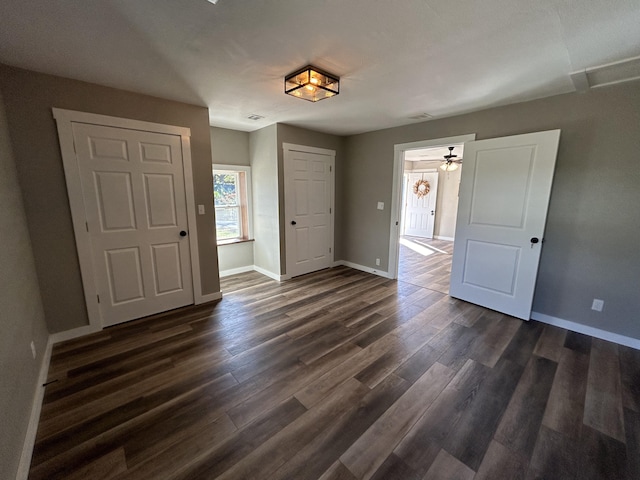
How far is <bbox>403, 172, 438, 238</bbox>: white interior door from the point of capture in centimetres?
780

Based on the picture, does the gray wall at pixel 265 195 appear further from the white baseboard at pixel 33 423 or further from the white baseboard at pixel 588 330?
the white baseboard at pixel 588 330

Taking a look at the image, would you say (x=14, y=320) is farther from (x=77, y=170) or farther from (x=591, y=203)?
(x=591, y=203)

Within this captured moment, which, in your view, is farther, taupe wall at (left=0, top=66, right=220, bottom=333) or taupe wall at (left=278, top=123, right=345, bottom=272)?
taupe wall at (left=278, top=123, right=345, bottom=272)

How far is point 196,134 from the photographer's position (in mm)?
3084

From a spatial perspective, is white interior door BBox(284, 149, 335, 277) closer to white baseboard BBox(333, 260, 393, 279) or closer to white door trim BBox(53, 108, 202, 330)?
white baseboard BBox(333, 260, 393, 279)

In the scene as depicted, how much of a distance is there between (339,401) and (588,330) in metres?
2.78

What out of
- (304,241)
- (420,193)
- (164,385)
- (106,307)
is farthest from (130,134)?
(420,193)

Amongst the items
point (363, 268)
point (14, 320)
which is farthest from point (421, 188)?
point (14, 320)

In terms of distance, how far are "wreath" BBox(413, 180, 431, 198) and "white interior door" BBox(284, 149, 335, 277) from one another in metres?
4.38

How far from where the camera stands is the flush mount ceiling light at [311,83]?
83.1 inches

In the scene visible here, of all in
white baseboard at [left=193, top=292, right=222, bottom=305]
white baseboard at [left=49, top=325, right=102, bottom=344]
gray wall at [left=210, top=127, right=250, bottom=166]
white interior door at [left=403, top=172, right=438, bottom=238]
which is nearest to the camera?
white baseboard at [left=49, top=325, right=102, bottom=344]

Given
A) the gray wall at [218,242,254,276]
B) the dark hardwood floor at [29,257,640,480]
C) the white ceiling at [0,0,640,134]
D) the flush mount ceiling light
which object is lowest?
the dark hardwood floor at [29,257,640,480]

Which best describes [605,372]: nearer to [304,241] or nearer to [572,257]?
[572,257]

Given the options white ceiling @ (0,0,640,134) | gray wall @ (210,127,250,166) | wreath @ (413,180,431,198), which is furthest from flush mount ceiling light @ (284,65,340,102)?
wreath @ (413,180,431,198)
